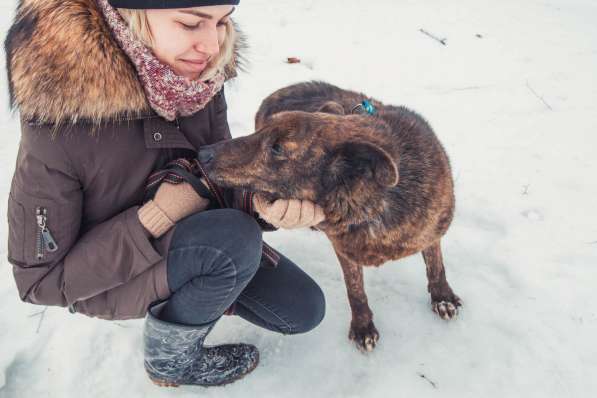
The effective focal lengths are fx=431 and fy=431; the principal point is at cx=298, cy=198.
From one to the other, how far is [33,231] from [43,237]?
→ 5 cm

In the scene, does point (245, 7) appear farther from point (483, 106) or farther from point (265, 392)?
point (265, 392)

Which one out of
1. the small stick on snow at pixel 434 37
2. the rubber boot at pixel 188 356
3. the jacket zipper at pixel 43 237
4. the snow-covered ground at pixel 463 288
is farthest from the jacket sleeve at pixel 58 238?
the small stick on snow at pixel 434 37

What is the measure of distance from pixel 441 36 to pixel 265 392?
18.2ft

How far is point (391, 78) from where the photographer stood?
5328 millimetres

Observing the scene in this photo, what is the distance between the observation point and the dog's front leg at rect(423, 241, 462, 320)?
8.81 ft

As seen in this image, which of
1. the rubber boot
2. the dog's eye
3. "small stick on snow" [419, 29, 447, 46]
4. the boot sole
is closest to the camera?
the rubber boot

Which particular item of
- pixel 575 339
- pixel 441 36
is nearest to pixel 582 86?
pixel 441 36

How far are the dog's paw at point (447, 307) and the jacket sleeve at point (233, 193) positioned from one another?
115 cm

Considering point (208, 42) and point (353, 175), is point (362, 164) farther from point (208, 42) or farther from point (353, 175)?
point (208, 42)

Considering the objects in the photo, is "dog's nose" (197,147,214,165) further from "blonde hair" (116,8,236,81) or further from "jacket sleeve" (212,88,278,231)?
"blonde hair" (116,8,236,81)

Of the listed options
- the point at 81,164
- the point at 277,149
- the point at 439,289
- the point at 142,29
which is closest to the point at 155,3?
the point at 142,29

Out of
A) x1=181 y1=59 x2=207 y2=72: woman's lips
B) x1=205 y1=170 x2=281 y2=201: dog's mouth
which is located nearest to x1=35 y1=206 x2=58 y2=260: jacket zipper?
x1=205 y1=170 x2=281 y2=201: dog's mouth

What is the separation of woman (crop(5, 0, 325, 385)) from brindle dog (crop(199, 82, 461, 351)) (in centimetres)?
14

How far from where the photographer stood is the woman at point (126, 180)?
179 centimetres
